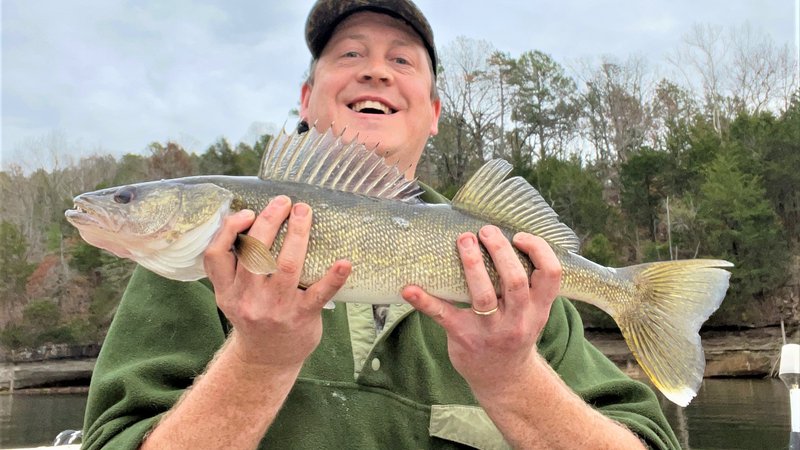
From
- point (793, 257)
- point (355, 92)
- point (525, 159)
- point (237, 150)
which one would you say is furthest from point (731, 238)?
point (355, 92)

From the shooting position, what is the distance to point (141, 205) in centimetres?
254

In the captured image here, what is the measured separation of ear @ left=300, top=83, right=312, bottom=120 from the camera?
393cm

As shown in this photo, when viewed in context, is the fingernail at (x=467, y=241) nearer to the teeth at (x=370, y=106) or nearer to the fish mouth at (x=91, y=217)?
the fish mouth at (x=91, y=217)

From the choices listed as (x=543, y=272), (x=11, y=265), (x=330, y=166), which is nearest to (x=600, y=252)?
(x=543, y=272)

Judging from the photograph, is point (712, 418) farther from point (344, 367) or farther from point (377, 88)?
point (344, 367)

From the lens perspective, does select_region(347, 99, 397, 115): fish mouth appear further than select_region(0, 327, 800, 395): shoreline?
No

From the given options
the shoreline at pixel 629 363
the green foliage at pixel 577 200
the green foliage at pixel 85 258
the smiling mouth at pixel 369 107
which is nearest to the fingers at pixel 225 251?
the smiling mouth at pixel 369 107

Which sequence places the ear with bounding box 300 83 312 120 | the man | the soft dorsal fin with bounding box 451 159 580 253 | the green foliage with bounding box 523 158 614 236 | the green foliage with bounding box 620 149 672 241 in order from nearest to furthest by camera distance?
the man < the soft dorsal fin with bounding box 451 159 580 253 < the ear with bounding box 300 83 312 120 < the green foliage with bounding box 523 158 614 236 < the green foliage with bounding box 620 149 672 241

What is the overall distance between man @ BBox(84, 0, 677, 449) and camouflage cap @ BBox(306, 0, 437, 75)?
84cm

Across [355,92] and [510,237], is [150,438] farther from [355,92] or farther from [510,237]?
[355,92]

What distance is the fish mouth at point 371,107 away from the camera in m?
3.63

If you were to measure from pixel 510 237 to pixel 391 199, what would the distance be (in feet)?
1.55

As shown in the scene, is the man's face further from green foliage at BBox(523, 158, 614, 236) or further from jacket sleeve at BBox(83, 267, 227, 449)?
green foliage at BBox(523, 158, 614, 236)

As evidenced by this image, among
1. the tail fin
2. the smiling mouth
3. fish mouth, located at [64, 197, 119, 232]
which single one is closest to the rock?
the smiling mouth
